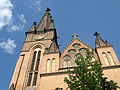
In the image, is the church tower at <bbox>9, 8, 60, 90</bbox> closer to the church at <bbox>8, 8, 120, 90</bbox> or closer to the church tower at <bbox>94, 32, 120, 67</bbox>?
the church at <bbox>8, 8, 120, 90</bbox>

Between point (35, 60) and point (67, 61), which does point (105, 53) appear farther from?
point (35, 60)

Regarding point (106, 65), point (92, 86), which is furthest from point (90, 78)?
point (106, 65)

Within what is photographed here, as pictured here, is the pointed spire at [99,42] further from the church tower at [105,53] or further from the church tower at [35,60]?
the church tower at [35,60]

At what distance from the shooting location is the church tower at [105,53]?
14.8 meters

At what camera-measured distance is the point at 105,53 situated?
→ 52.9 ft

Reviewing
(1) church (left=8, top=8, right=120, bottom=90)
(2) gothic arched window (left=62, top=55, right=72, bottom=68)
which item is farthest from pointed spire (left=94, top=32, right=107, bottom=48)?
(2) gothic arched window (left=62, top=55, right=72, bottom=68)

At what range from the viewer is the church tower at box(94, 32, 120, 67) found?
1484 centimetres

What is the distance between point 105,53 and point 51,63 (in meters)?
6.12

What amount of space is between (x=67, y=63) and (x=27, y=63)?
17.9ft

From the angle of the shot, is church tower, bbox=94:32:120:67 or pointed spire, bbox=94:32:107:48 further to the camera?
pointed spire, bbox=94:32:107:48

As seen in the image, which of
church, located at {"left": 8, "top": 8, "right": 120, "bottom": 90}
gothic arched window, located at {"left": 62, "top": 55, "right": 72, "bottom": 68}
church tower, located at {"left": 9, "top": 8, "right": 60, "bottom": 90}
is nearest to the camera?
church, located at {"left": 8, "top": 8, "right": 120, "bottom": 90}

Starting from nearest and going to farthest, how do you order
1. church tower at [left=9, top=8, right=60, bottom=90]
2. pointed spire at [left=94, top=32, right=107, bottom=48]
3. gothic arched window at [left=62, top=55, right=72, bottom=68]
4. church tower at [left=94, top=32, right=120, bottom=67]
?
1. church tower at [left=94, top=32, right=120, bottom=67]
2. church tower at [left=9, top=8, right=60, bottom=90]
3. gothic arched window at [left=62, top=55, right=72, bottom=68]
4. pointed spire at [left=94, top=32, right=107, bottom=48]

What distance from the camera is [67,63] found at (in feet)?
53.8

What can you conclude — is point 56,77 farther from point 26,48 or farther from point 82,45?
point 26,48
